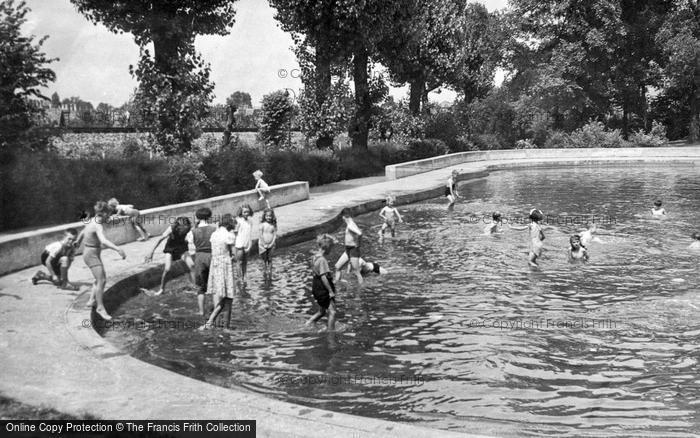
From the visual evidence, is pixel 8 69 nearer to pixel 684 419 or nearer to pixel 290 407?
pixel 290 407

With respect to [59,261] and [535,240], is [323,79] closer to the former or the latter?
[535,240]

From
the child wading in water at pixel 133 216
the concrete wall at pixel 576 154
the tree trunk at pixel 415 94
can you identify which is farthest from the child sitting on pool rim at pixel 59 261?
the tree trunk at pixel 415 94

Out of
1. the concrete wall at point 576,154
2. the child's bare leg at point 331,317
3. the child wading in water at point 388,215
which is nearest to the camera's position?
the child's bare leg at point 331,317

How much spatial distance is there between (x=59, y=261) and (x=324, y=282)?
5353 mm

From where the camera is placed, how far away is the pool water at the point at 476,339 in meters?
8.44

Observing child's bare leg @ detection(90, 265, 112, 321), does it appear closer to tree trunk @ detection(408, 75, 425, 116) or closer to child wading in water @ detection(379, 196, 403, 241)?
child wading in water @ detection(379, 196, 403, 241)

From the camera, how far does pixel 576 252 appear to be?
16.8 m

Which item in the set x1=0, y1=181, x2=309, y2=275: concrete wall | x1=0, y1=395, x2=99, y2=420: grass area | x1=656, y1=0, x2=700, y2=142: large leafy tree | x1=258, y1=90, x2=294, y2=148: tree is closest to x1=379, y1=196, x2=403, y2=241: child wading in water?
x1=0, y1=181, x2=309, y2=275: concrete wall

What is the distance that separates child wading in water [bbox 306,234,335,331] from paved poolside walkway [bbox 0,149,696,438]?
2.78m

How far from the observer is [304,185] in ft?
90.0

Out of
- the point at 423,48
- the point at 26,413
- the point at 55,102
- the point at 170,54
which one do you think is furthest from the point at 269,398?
the point at 55,102

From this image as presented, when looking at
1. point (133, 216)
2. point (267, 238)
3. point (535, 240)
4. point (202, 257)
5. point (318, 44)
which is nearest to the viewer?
point (202, 257)

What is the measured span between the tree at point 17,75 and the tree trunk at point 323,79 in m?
15.0

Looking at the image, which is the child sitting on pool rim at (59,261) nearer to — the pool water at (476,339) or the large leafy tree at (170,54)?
the pool water at (476,339)
